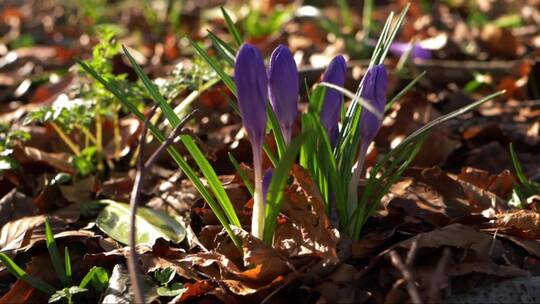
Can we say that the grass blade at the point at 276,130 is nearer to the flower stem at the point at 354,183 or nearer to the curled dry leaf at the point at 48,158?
the flower stem at the point at 354,183

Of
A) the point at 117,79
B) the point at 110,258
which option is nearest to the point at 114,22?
the point at 117,79

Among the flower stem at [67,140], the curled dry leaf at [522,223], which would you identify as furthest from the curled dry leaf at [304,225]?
the flower stem at [67,140]

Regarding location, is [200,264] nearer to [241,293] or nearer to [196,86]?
[241,293]

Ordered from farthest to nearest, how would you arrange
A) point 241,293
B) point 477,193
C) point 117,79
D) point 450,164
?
point 450,164 < point 117,79 < point 477,193 < point 241,293

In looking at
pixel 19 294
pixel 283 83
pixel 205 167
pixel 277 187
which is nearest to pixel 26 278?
pixel 19 294

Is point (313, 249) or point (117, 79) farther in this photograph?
point (117, 79)

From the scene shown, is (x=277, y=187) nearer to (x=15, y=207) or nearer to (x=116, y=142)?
(x=15, y=207)
